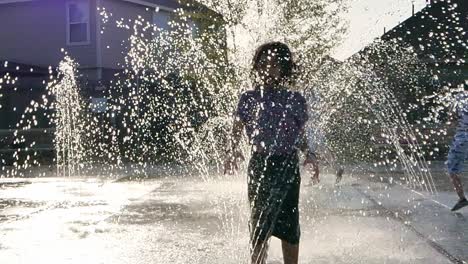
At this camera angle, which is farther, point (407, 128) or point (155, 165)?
point (407, 128)

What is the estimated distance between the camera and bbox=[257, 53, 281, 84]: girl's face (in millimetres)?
3977

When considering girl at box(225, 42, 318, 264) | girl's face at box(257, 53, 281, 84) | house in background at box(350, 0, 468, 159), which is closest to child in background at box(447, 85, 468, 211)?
girl at box(225, 42, 318, 264)

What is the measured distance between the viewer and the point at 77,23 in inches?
974

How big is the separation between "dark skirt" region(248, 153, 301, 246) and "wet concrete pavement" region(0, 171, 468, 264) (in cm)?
103

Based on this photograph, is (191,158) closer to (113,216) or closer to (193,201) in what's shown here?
(193,201)

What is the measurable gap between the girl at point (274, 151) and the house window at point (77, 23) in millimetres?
21458

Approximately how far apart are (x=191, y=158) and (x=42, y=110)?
9021 millimetres

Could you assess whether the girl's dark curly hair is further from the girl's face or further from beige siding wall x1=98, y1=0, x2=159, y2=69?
beige siding wall x1=98, y1=0, x2=159, y2=69

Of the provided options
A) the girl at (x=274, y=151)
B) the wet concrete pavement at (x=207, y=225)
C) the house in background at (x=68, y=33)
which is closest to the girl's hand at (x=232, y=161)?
the girl at (x=274, y=151)

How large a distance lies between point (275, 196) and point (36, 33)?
23.6 metres

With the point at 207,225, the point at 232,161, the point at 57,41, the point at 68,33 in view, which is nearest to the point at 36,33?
the point at 57,41

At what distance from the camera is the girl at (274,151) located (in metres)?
3.94

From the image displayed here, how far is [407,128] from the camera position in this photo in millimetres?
19250

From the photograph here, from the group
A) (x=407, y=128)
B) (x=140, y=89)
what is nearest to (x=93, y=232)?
→ (x=407, y=128)
